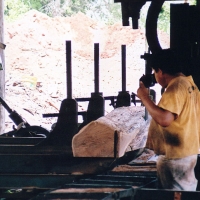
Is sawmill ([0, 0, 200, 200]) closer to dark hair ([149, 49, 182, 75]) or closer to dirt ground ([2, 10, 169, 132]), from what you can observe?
dark hair ([149, 49, 182, 75])

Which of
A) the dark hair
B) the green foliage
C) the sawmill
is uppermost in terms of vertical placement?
the green foliage

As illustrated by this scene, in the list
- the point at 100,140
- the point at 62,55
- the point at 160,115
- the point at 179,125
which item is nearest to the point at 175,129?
the point at 179,125

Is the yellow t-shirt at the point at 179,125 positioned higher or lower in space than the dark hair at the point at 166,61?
lower

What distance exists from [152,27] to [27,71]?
636 inches

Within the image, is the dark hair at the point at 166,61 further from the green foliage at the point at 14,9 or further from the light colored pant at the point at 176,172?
the green foliage at the point at 14,9

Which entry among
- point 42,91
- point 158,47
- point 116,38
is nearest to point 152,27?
point 158,47

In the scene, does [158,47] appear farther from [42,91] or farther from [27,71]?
[27,71]

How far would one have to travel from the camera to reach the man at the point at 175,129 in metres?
3.07

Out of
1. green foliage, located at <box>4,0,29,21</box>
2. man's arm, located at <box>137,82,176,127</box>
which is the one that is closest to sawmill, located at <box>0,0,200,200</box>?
man's arm, located at <box>137,82,176,127</box>

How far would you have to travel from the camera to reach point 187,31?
3352mm

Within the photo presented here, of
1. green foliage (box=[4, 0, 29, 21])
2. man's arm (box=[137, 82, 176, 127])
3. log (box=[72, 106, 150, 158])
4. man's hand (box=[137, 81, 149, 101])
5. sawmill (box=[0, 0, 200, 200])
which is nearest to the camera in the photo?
sawmill (box=[0, 0, 200, 200])

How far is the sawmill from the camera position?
9.13 feet

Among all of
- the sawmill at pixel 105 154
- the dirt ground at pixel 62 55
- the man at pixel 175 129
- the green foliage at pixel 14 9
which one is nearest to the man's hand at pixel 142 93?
the man at pixel 175 129

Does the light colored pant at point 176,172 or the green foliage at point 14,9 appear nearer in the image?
the light colored pant at point 176,172
